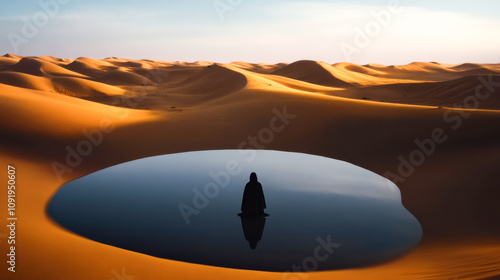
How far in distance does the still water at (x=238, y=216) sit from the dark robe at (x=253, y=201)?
0.19 m

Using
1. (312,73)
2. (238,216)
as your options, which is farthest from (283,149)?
(312,73)

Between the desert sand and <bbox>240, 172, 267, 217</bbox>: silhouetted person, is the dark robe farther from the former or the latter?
the desert sand

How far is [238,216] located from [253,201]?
1.62ft

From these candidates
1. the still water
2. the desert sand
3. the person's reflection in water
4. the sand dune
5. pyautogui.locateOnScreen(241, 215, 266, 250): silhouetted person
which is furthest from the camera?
the sand dune

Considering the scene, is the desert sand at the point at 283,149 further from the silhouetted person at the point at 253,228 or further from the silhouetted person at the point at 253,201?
the silhouetted person at the point at 253,201

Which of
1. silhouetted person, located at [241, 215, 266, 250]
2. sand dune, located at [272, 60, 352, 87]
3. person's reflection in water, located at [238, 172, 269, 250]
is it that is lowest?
silhouetted person, located at [241, 215, 266, 250]

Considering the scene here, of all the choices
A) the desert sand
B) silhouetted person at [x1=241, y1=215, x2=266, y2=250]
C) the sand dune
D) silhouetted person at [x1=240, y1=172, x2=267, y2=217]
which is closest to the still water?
silhouetted person at [x1=241, y1=215, x2=266, y2=250]

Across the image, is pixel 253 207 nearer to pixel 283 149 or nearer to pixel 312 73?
pixel 283 149

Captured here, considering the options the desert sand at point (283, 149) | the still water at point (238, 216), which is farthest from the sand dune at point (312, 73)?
the still water at point (238, 216)

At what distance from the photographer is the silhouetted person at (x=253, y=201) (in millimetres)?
8133

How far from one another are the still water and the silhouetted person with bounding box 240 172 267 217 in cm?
17

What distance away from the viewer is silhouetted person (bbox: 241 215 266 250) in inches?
282

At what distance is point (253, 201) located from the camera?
26.7 feet

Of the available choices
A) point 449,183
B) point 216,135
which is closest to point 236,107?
point 216,135
